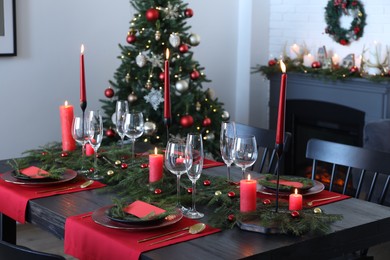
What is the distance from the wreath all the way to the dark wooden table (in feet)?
9.82

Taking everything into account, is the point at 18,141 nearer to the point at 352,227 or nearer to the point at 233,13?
the point at 233,13

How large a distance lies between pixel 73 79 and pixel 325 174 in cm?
205

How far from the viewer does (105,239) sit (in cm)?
209

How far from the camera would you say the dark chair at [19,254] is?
172 cm

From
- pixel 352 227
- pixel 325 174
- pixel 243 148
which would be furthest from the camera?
pixel 325 174

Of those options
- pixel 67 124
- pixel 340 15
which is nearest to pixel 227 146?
pixel 67 124

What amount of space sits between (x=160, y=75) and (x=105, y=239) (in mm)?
2695

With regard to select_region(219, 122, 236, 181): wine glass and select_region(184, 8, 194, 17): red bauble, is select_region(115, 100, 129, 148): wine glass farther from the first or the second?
select_region(184, 8, 194, 17): red bauble

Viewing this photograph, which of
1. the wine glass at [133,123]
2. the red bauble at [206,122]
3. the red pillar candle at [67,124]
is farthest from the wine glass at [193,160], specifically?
the red bauble at [206,122]

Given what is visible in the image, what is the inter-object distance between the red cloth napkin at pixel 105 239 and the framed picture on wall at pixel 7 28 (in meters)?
2.61

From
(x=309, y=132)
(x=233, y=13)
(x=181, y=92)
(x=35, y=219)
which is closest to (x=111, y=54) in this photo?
(x=181, y=92)

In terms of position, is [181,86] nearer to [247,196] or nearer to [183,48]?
[183,48]

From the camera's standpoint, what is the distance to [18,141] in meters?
4.79

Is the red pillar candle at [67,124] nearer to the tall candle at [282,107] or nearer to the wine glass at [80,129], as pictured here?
the wine glass at [80,129]
